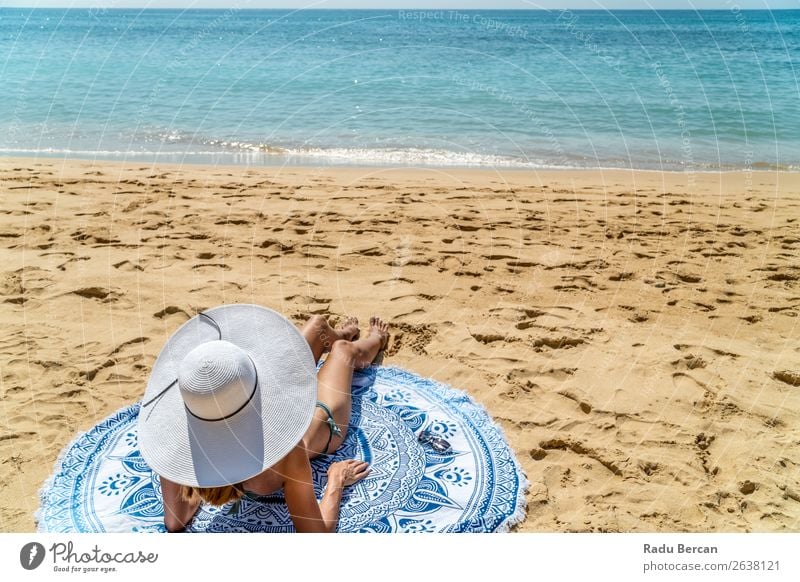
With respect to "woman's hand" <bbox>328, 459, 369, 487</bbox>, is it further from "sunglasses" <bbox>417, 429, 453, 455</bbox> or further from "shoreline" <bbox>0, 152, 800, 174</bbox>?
"shoreline" <bbox>0, 152, 800, 174</bbox>

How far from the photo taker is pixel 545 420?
3.60 m

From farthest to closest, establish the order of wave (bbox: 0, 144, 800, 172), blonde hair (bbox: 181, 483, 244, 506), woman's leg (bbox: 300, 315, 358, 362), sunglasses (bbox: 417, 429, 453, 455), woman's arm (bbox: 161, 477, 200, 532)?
1. wave (bbox: 0, 144, 800, 172)
2. woman's leg (bbox: 300, 315, 358, 362)
3. sunglasses (bbox: 417, 429, 453, 455)
4. woman's arm (bbox: 161, 477, 200, 532)
5. blonde hair (bbox: 181, 483, 244, 506)

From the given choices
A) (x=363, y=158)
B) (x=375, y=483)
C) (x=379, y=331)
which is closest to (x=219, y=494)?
(x=375, y=483)

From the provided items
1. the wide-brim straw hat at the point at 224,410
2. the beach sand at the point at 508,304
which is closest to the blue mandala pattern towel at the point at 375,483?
the beach sand at the point at 508,304

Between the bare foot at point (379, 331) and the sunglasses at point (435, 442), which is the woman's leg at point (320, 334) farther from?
the sunglasses at point (435, 442)

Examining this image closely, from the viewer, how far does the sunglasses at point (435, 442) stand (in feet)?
10.5

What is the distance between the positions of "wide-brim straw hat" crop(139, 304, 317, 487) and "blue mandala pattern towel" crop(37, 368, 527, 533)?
1.98 ft

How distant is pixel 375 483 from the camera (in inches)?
118

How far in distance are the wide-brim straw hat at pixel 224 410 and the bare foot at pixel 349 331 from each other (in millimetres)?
1451

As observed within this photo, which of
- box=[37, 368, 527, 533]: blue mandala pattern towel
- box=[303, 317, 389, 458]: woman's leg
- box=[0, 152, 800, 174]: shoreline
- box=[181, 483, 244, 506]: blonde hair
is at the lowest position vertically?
box=[37, 368, 527, 533]: blue mandala pattern towel

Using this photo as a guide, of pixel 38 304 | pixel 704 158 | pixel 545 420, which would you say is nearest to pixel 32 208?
pixel 38 304

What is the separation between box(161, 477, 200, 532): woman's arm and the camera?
8.84 feet

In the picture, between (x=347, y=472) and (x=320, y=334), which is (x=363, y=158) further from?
(x=347, y=472)

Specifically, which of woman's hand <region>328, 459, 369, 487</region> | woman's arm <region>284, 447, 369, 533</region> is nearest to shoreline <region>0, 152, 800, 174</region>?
woman's hand <region>328, 459, 369, 487</region>
